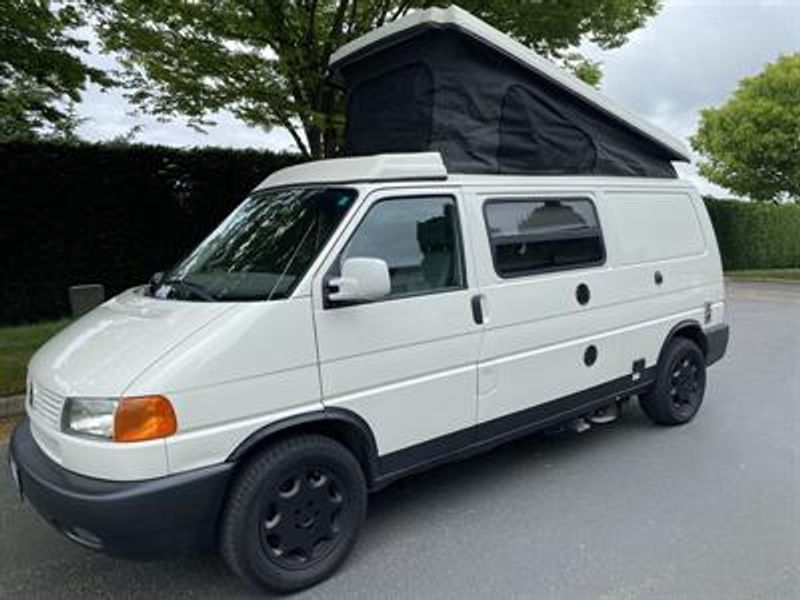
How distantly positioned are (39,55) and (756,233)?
22261 mm

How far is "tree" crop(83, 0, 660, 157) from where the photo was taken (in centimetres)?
893

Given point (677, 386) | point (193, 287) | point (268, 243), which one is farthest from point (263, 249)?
point (677, 386)

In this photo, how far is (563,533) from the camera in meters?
3.67

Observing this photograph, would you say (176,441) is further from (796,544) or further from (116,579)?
(796,544)

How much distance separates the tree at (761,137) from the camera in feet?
81.0

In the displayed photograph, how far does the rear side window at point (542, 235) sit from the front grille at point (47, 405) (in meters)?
2.35

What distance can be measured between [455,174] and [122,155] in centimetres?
835

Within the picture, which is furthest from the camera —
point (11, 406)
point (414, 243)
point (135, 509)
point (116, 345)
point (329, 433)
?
point (11, 406)

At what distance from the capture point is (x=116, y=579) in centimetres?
326

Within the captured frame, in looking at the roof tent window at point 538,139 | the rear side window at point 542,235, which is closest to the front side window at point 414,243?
the rear side window at point 542,235

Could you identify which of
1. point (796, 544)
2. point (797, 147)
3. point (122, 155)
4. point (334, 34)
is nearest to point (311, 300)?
point (796, 544)

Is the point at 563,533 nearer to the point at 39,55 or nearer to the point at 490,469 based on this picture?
the point at 490,469

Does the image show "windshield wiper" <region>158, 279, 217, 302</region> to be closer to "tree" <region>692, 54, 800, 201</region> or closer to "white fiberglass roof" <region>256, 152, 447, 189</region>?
"white fiberglass roof" <region>256, 152, 447, 189</region>

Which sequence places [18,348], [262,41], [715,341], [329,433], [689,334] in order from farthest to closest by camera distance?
[262,41] < [18,348] < [715,341] < [689,334] < [329,433]
